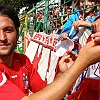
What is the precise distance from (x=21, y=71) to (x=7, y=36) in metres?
0.26

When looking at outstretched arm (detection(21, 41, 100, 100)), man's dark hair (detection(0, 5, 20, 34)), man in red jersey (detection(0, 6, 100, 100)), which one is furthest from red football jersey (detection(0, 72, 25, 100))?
man's dark hair (detection(0, 5, 20, 34))

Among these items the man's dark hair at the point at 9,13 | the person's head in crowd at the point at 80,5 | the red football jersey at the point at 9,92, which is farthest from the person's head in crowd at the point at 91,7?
A: the red football jersey at the point at 9,92

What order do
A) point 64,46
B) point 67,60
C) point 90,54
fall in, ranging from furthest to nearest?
point 64,46
point 67,60
point 90,54

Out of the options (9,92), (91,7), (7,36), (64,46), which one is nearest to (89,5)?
(91,7)

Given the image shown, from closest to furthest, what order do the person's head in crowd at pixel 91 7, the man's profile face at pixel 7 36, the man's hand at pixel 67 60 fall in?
the man's hand at pixel 67 60 < the man's profile face at pixel 7 36 < the person's head in crowd at pixel 91 7

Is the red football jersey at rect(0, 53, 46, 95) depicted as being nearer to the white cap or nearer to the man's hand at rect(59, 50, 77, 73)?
the white cap

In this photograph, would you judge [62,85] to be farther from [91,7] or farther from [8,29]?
[91,7]

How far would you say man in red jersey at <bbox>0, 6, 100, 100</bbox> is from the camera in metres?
1.21

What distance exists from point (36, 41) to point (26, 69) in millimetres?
1971

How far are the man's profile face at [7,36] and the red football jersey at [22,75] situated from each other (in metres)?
0.11

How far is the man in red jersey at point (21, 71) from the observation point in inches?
47.6

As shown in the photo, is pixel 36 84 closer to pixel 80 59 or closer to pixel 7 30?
pixel 7 30

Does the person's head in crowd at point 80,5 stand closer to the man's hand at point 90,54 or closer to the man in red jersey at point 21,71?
the man in red jersey at point 21,71

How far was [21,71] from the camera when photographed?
6.09 feet
